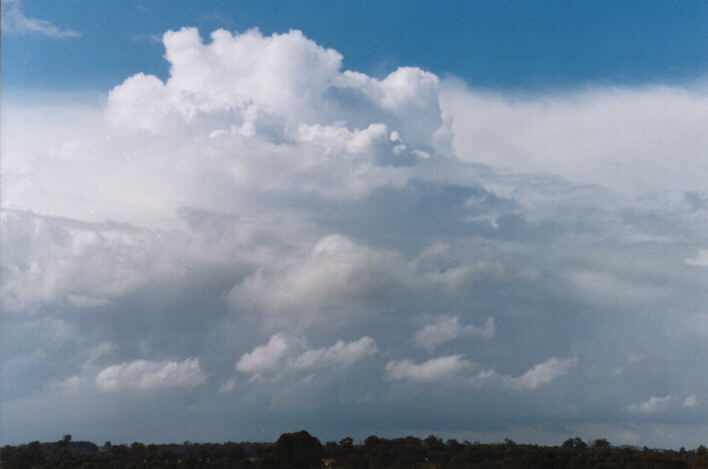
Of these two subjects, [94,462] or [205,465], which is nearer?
[205,465]

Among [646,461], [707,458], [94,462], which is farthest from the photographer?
[94,462]

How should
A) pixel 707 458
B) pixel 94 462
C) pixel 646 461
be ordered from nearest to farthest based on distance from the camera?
pixel 646 461
pixel 707 458
pixel 94 462

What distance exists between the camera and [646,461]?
93.5 metres

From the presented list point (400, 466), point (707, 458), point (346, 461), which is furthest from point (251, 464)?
point (707, 458)

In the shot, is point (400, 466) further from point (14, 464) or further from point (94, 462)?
point (14, 464)

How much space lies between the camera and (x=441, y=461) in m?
104

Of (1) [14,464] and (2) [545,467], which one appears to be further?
(1) [14,464]

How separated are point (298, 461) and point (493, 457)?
27.5 m

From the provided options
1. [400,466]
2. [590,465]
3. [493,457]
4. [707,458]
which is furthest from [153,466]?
[707,458]

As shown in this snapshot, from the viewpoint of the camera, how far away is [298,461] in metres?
105

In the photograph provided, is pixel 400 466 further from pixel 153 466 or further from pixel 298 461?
pixel 153 466

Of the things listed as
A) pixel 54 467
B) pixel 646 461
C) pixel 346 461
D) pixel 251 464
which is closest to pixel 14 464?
pixel 54 467

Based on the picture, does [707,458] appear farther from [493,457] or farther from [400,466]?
[400,466]

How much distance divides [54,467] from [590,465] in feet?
241
